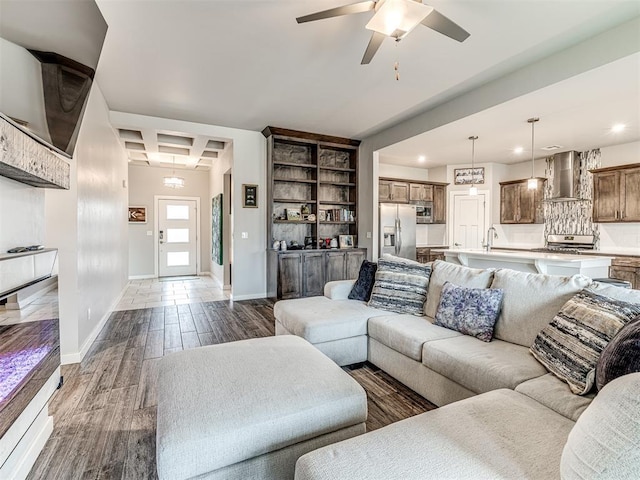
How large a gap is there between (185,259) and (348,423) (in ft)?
24.8

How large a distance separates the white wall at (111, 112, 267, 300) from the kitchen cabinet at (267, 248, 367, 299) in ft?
0.78

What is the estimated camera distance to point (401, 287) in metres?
2.87

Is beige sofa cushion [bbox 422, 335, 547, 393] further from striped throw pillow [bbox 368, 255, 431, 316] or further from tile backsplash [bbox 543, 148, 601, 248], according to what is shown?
tile backsplash [bbox 543, 148, 601, 248]

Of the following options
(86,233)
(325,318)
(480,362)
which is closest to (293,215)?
(86,233)

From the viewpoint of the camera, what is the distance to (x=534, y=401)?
1.42 metres

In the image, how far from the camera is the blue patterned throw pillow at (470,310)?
85.6 inches

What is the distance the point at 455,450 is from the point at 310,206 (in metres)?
5.23

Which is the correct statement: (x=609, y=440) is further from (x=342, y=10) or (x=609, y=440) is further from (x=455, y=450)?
(x=342, y=10)

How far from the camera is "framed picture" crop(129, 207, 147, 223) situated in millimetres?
7508

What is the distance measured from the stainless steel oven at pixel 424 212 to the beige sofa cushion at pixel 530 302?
199 inches

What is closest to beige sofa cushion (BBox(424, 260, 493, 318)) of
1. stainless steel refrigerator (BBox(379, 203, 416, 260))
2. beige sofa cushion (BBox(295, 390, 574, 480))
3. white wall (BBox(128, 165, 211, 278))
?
beige sofa cushion (BBox(295, 390, 574, 480))

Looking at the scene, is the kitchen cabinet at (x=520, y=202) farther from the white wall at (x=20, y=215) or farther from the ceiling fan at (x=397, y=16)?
the white wall at (x=20, y=215)

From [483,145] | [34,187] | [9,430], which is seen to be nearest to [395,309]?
[9,430]

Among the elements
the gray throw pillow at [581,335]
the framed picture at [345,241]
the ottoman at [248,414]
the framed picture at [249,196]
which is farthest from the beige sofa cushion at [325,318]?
the framed picture at [345,241]
